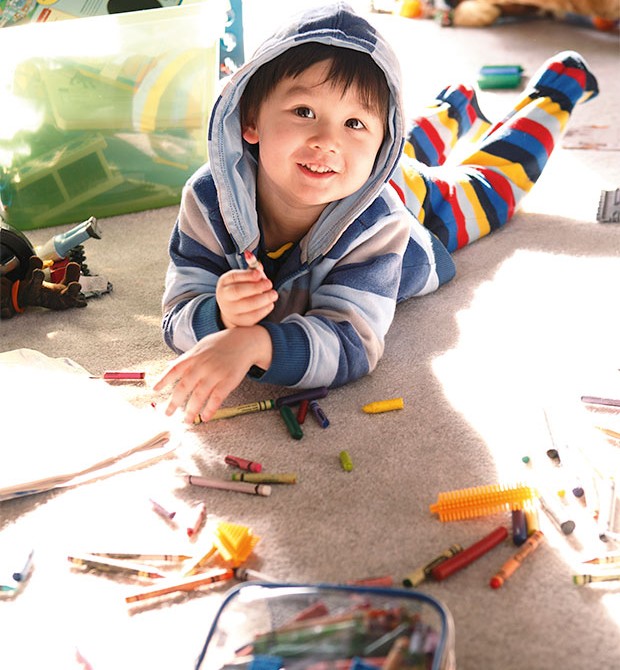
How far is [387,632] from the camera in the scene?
71 cm

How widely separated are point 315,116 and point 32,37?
73cm

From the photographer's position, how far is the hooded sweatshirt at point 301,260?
1123 millimetres

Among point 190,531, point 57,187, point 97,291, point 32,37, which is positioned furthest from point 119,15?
point 190,531

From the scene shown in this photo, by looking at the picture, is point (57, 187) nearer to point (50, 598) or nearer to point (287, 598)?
point (50, 598)

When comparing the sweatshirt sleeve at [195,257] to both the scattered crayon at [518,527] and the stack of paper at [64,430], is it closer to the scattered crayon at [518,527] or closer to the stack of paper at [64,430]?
the stack of paper at [64,430]

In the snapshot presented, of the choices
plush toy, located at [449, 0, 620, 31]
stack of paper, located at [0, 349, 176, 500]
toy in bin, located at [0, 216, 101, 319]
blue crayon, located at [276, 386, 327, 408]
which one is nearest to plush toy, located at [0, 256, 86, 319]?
toy in bin, located at [0, 216, 101, 319]

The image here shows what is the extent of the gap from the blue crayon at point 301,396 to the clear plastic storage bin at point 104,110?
2.47ft

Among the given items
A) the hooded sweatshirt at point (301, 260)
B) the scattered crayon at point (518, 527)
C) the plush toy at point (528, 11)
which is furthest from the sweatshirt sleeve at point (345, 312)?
the plush toy at point (528, 11)

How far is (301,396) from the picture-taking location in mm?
1147

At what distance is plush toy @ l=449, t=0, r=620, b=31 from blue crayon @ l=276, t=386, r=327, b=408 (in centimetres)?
199

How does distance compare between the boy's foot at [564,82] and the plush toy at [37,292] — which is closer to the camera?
the plush toy at [37,292]

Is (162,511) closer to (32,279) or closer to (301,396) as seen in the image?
(301,396)

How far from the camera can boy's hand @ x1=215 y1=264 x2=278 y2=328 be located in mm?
1053

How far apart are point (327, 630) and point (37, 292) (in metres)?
0.85
